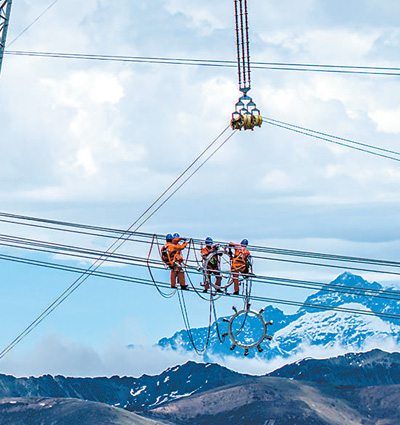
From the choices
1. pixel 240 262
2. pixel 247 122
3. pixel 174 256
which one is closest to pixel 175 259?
pixel 174 256

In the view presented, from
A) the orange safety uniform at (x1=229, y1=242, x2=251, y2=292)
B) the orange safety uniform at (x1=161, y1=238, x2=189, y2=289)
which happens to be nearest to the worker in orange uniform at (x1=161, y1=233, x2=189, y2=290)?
the orange safety uniform at (x1=161, y1=238, x2=189, y2=289)

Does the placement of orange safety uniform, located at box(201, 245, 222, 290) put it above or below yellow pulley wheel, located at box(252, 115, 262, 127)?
below

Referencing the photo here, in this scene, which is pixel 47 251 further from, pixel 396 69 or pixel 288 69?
pixel 396 69

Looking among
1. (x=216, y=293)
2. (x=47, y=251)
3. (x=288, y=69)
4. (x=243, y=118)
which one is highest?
(x=288, y=69)

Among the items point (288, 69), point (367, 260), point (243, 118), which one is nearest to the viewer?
point (367, 260)

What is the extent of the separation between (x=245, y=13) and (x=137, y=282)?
1428 centimetres

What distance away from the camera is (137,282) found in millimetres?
37062

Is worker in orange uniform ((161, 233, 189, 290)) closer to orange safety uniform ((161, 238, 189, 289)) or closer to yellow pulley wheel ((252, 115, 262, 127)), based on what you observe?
orange safety uniform ((161, 238, 189, 289))

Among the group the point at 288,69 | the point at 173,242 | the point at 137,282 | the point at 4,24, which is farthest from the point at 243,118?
the point at 4,24

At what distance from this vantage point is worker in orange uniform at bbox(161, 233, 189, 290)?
36.1 metres

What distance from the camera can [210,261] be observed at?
1438 inches

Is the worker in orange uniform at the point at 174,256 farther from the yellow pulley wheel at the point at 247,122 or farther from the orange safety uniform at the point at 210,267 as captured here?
the yellow pulley wheel at the point at 247,122

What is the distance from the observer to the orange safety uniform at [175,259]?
3612 cm

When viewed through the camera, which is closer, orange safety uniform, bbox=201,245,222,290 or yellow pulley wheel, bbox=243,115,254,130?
yellow pulley wheel, bbox=243,115,254,130
